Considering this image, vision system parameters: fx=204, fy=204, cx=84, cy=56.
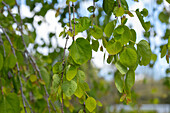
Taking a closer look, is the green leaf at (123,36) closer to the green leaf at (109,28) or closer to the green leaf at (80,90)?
the green leaf at (109,28)

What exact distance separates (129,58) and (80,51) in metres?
0.10

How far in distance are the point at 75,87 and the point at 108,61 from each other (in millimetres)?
118

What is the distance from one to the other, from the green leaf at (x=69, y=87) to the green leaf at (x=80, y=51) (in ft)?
0.15

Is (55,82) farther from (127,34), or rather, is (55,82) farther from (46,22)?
(46,22)

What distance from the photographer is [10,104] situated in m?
0.61

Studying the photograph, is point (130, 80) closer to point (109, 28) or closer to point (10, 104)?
point (109, 28)

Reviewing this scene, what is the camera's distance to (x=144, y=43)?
1.42ft

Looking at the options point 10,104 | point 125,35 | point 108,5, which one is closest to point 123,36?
point 125,35

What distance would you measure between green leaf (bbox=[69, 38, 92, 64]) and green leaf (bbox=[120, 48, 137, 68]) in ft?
0.22

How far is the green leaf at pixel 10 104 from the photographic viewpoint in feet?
1.98

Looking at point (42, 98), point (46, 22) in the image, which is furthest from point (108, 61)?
point (46, 22)

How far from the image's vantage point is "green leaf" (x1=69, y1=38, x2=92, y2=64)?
15.5 inches

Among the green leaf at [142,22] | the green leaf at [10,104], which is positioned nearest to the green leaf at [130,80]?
the green leaf at [142,22]

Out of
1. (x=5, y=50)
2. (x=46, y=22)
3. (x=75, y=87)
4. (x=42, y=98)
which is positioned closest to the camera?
(x=75, y=87)
